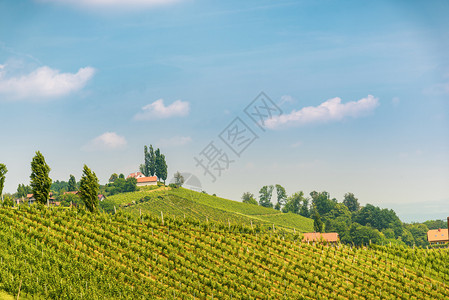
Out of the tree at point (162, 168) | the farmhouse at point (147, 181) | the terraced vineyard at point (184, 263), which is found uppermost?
the tree at point (162, 168)

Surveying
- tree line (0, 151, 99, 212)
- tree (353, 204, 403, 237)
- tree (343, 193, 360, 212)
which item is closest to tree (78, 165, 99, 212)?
tree line (0, 151, 99, 212)

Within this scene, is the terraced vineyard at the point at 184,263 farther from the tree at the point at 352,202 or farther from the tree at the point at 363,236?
the tree at the point at 352,202

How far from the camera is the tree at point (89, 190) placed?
45.9 meters

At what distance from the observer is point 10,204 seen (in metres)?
41.8

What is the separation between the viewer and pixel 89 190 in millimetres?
46312

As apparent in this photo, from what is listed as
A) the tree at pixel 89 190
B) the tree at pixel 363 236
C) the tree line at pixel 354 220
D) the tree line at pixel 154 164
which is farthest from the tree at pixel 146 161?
the tree at pixel 89 190

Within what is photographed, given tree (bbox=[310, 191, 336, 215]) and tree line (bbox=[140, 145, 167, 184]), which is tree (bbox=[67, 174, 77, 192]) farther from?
tree (bbox=[310, 191, 336, 215])

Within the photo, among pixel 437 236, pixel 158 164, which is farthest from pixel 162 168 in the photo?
pixel 437 236

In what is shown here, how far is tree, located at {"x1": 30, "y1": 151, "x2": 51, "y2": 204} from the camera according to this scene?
44.0 meters

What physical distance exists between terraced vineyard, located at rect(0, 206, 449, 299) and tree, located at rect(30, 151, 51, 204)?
306 centimetres

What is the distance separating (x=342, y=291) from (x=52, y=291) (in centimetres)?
2270

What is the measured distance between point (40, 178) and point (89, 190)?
4.71 m

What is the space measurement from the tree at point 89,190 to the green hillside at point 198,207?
63.6 meters

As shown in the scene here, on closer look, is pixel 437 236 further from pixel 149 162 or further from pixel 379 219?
pixel 149 162
